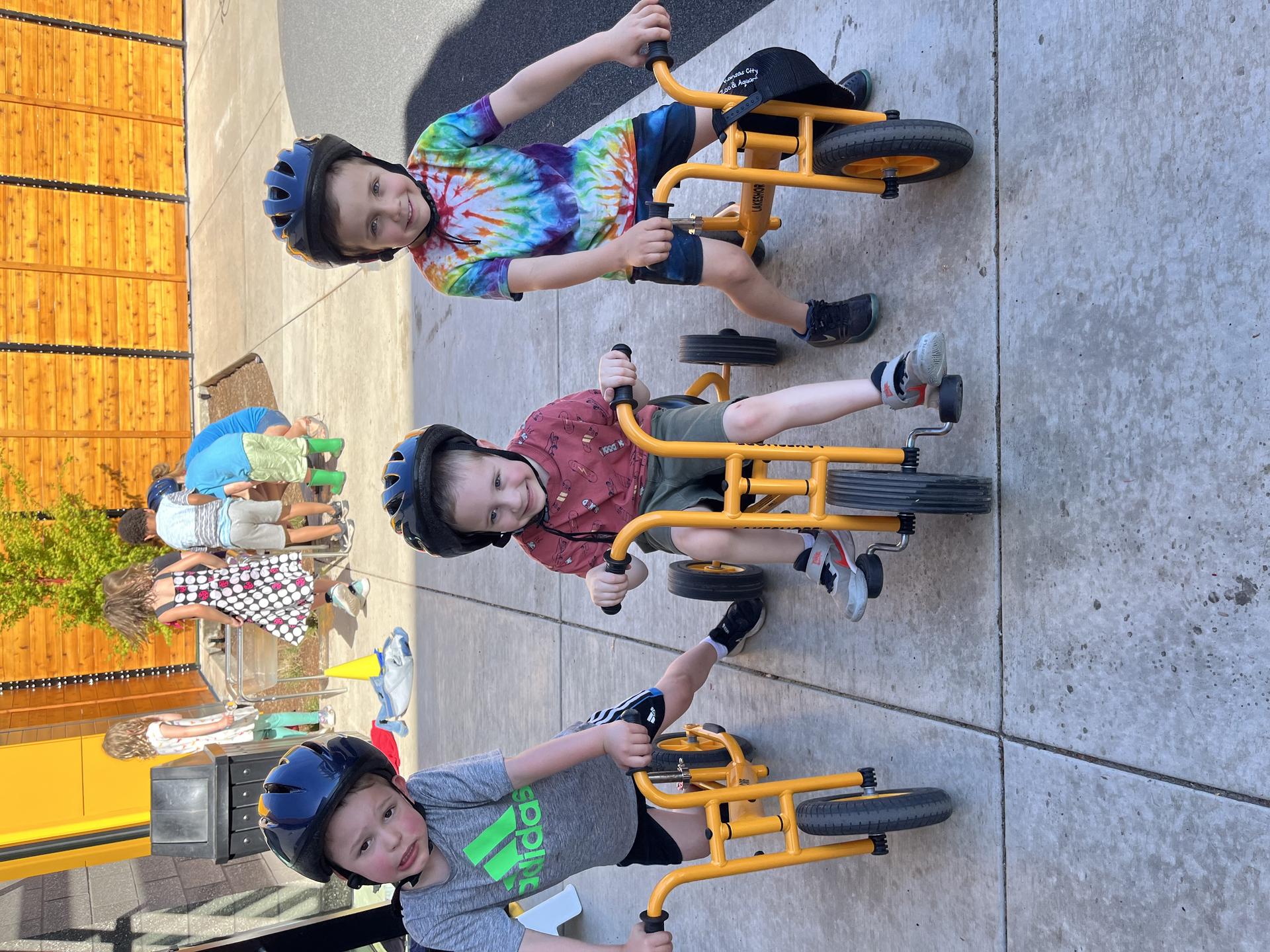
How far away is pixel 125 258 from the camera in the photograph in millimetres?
12594

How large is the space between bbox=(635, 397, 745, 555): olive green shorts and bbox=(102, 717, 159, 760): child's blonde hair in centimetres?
633

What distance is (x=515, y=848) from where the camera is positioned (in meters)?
2.77

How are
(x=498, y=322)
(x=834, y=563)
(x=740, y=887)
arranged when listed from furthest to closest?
(x=498, y=322) < (x=740, y=887) < (x=834, y=563)

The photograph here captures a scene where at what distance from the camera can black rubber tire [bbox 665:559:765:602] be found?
306 centimetres

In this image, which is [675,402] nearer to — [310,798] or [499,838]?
[499,838]

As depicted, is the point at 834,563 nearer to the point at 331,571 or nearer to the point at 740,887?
the point at 740,887

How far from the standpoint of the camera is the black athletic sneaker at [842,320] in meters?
2.89

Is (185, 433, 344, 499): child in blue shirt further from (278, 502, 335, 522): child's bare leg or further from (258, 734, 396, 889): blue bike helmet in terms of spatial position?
(258, 734, 396, 889): blue bike helmet

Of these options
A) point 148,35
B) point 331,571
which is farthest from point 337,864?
point 148,35

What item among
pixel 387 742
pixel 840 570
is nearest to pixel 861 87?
pixel 840 570

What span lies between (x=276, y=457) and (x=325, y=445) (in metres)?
0.73

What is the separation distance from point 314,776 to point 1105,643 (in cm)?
213

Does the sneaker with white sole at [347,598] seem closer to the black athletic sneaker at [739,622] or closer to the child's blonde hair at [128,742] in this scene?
the child's blonde hair at [128,742]

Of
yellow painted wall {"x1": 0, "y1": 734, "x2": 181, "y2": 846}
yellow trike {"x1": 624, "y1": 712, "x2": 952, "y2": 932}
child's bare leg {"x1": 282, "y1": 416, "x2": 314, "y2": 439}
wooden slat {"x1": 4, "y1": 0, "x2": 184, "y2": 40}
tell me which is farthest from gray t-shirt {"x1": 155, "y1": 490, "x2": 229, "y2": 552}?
wooden slat {"x1": 4, "y1": 0, "x2": 184, "y2": 40}
